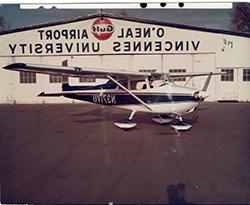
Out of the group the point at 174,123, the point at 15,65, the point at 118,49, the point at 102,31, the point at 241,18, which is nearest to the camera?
the point at 241,18

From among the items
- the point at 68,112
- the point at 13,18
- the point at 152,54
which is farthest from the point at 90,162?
the point at 68,112

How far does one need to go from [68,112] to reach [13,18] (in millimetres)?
4448

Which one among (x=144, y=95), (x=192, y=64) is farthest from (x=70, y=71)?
(x=192, y=64)

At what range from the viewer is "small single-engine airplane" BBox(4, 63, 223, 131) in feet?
18.7

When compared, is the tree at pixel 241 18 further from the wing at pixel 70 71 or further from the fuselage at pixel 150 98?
the fuselage at pixel 150 98

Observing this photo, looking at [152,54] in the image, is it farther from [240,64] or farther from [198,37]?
[240,64]

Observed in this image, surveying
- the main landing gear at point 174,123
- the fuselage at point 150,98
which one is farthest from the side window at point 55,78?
the main landing gear at point 174,123

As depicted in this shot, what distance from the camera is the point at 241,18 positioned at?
2467 millimetres

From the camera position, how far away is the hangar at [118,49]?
2992 millimetres

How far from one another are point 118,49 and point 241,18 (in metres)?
1.95

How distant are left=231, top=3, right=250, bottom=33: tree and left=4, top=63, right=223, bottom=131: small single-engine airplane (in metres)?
2.64

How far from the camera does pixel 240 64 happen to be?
3.19 m

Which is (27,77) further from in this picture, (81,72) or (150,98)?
(150,98)

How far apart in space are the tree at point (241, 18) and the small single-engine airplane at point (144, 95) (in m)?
2.64
